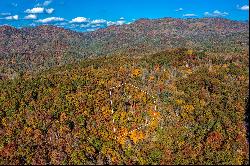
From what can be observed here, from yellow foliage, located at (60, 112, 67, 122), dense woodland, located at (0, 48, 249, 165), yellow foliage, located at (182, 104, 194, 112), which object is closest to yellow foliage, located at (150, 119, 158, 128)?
dense woodland, located at (0, 48, 249, 165)

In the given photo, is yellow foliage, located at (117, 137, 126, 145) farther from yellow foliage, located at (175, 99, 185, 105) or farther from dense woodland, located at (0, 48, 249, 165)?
yellow foliage, located at (175, 99, 185, 105)

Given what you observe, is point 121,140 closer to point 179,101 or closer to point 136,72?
point 179,101

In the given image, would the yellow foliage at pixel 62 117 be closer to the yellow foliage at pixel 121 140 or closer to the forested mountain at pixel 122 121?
the forested mountain at pixel 122 121

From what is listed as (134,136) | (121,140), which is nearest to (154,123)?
(134,136)

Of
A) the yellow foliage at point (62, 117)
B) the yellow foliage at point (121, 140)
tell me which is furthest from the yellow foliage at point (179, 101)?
the yellow foliage at point (62, 117)

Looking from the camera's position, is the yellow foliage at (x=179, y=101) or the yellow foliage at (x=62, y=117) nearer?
the yellow foliage at (x=62, y=117)

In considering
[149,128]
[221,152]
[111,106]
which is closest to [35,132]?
[111,106]

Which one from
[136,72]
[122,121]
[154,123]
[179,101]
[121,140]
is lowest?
[121,140]

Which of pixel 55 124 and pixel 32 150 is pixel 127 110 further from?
pixel 32 150
